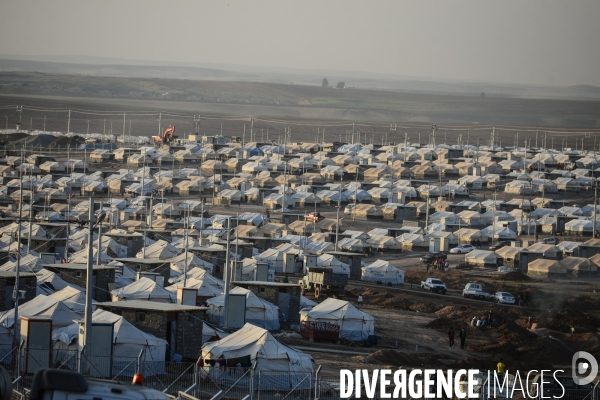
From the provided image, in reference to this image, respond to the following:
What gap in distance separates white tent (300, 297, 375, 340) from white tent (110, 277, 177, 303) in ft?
13.6

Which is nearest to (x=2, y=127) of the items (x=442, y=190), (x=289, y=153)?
(x=289, y=153)

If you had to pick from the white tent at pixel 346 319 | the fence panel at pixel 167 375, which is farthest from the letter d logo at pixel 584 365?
the fence panel at pixel 167 375

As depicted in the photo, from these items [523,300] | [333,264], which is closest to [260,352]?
[523,300]

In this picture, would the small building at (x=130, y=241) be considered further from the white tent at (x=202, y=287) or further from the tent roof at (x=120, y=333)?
the tent roof at (x=120, y=333)

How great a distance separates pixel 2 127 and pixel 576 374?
136m

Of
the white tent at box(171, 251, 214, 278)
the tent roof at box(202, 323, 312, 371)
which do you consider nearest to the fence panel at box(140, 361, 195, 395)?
the tent roof at box(202, 323, 312, 371)

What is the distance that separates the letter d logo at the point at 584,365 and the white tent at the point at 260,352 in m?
6.34

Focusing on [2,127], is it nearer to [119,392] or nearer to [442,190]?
[442,190]

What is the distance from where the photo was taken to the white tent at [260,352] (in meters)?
24.4

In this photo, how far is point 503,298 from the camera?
4466 centimetres

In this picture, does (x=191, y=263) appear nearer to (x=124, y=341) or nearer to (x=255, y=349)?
(x=124, y=341)

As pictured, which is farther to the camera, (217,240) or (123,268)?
(217,240)

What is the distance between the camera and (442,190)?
282 feet

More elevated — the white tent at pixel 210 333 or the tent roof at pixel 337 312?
the white tent at pixel 210 333
